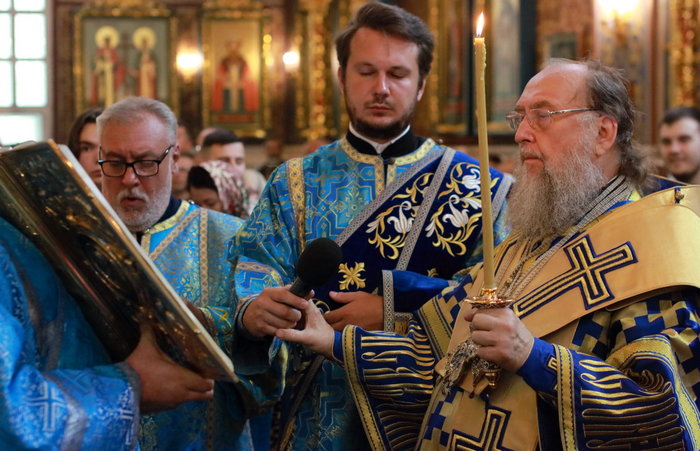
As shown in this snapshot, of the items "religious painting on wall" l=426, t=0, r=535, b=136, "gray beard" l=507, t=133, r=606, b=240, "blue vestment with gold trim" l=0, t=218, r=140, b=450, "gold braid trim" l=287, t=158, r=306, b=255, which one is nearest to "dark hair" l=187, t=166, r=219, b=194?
"gold braid trim" l=287, t=158, r=306, b=255

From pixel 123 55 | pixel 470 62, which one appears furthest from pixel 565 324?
pixel 123 55

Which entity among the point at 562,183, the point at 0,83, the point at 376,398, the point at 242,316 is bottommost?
the point at 376,398

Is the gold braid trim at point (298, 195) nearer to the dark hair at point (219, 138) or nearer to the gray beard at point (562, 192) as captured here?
the gray beard at point (562, 192)

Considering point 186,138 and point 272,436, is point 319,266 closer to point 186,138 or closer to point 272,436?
point 272,436

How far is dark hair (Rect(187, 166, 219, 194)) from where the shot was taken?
4574 mm

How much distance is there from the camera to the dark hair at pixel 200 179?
180 inches

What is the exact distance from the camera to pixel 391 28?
3.04m

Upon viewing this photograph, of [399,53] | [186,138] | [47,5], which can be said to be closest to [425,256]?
[399,53]

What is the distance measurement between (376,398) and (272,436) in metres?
1.72

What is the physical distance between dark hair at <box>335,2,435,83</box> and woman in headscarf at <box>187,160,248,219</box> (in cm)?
150

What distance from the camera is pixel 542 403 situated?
2332mm

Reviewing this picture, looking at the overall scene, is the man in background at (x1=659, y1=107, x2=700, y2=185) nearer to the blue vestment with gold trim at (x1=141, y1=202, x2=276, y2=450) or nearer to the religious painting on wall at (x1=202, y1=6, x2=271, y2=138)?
the blue vestment with gold trim at (x1=141, y1=202, x2=276, y2=450)

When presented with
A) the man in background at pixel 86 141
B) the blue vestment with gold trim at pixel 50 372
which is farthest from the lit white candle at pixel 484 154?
the man in background at pixel 86 141

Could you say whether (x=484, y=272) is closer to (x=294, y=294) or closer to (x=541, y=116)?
(x=294, y=294)
